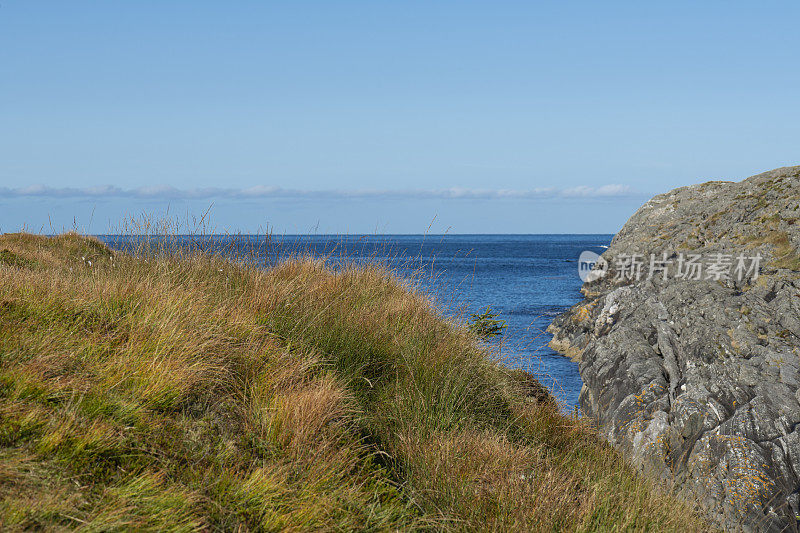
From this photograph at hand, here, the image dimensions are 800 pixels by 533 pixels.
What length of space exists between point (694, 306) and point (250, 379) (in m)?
9.96

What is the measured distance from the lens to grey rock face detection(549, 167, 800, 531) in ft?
22.8

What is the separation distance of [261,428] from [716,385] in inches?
294

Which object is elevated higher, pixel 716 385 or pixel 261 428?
pixel 261 428

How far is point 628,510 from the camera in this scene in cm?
388

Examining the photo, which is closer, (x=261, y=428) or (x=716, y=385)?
(x=261, y=428)

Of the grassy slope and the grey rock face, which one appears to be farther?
the grey rock face

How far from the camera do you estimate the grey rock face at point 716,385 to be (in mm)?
6938

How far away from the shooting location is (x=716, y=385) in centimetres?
841

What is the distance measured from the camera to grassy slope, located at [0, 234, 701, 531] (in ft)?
10.3

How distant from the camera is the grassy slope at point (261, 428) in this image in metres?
3.13

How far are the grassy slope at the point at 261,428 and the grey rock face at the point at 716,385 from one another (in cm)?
233

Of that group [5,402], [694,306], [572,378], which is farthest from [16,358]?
[572,378]

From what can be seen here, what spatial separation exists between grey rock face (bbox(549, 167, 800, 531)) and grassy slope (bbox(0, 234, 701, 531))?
2329mm

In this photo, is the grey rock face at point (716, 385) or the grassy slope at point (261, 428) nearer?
the grassy slope at point (261, 428)
